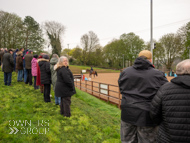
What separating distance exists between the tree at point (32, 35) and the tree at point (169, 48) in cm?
3519

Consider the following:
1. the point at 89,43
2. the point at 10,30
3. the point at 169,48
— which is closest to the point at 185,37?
the point at 169,48

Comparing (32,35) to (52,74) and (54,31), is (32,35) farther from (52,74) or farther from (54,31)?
(52,74)

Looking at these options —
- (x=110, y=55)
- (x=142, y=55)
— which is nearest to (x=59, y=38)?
(x=110, y=55)

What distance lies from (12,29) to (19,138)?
3409cm

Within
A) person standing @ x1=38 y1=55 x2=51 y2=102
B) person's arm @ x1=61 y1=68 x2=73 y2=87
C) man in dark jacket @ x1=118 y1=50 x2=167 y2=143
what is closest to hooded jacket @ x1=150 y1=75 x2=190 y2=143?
man in dark jacket @ x1=118 y1=50 x2=167 y2=143

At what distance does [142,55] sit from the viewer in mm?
2377

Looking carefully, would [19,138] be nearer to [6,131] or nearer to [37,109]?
[6,131]

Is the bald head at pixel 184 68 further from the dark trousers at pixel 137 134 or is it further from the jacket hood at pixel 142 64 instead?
the dark trousers at pixel 137 134

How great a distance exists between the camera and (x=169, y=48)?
142 feet

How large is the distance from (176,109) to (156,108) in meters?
0.24

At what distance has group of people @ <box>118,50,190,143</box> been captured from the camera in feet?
5.50

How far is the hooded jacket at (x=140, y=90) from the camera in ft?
6.64

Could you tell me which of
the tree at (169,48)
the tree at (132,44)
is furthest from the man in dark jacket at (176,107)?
the tree at (132,44)

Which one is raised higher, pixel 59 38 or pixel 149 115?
pixel 59 38
